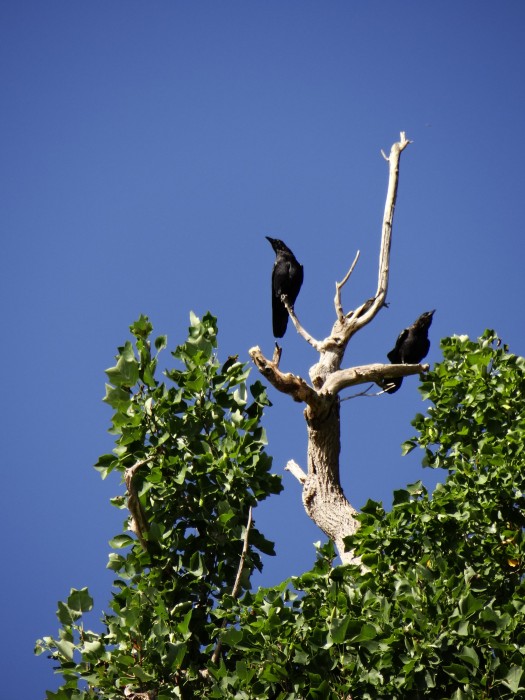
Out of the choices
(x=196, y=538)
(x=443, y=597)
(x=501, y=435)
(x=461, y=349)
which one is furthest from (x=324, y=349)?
(x=443, y=597)

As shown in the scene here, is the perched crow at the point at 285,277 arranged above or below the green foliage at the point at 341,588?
above

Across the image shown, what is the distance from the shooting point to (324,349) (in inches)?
311

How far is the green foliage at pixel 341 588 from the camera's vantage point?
467 centimetres

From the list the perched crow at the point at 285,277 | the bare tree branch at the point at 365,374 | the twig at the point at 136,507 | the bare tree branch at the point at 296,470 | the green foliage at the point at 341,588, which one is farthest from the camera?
the perched crow at the point at 285,277

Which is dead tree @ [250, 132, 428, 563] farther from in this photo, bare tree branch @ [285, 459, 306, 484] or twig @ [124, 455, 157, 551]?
twig @ [124, 455, 157, 551]

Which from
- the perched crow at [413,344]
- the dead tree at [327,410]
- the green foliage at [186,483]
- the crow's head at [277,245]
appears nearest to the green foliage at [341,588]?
the green foliage at [186,483]

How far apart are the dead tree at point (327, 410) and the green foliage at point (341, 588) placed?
92 cm

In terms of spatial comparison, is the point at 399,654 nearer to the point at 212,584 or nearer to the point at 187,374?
the point at 212,584

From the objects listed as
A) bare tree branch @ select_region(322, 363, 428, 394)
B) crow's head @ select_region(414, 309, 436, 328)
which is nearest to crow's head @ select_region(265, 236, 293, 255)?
crow's head @ select_region(414, 309, 436, 328)

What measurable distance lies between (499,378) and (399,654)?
2.44m

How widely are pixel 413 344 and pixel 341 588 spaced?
14.7 ft

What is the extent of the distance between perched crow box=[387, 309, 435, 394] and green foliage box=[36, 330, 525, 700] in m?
2.48

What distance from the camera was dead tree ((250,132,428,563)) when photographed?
7.20 metres

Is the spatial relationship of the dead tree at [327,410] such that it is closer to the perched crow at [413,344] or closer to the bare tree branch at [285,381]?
the bare tree branch at [285,381]
